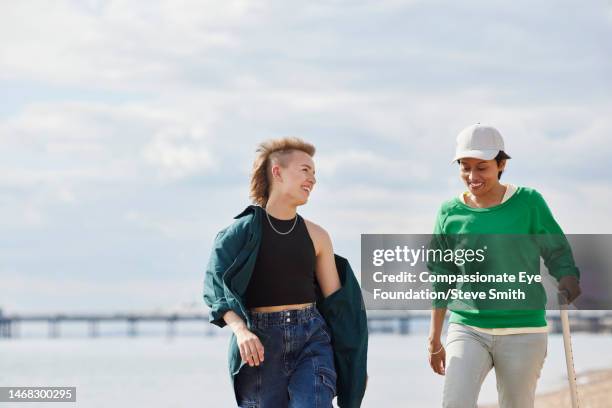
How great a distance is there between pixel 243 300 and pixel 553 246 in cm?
144

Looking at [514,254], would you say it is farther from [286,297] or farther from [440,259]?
[286,297]

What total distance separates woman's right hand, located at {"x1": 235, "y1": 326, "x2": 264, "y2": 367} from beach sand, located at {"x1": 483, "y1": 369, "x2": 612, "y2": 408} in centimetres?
933

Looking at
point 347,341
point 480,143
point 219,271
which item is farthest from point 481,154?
point 219,271

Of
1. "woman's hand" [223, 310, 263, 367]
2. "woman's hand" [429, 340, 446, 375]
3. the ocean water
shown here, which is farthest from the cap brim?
the ocean water

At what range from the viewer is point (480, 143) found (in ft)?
18.6

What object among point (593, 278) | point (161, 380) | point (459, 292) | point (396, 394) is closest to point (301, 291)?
point (459, 292)

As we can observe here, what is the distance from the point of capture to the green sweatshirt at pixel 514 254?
5621 millimetres

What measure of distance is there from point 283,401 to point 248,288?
1.56 ft

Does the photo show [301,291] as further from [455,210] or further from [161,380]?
[161,380]

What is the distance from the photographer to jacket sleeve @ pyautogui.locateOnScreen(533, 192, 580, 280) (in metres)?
5.61

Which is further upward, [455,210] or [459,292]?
[455,210]

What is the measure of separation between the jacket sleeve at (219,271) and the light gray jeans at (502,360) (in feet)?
3.67

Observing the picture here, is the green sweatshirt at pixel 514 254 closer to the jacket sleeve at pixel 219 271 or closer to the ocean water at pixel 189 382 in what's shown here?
the jacket sleeve at pixel 219 271

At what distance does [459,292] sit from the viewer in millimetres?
5695
